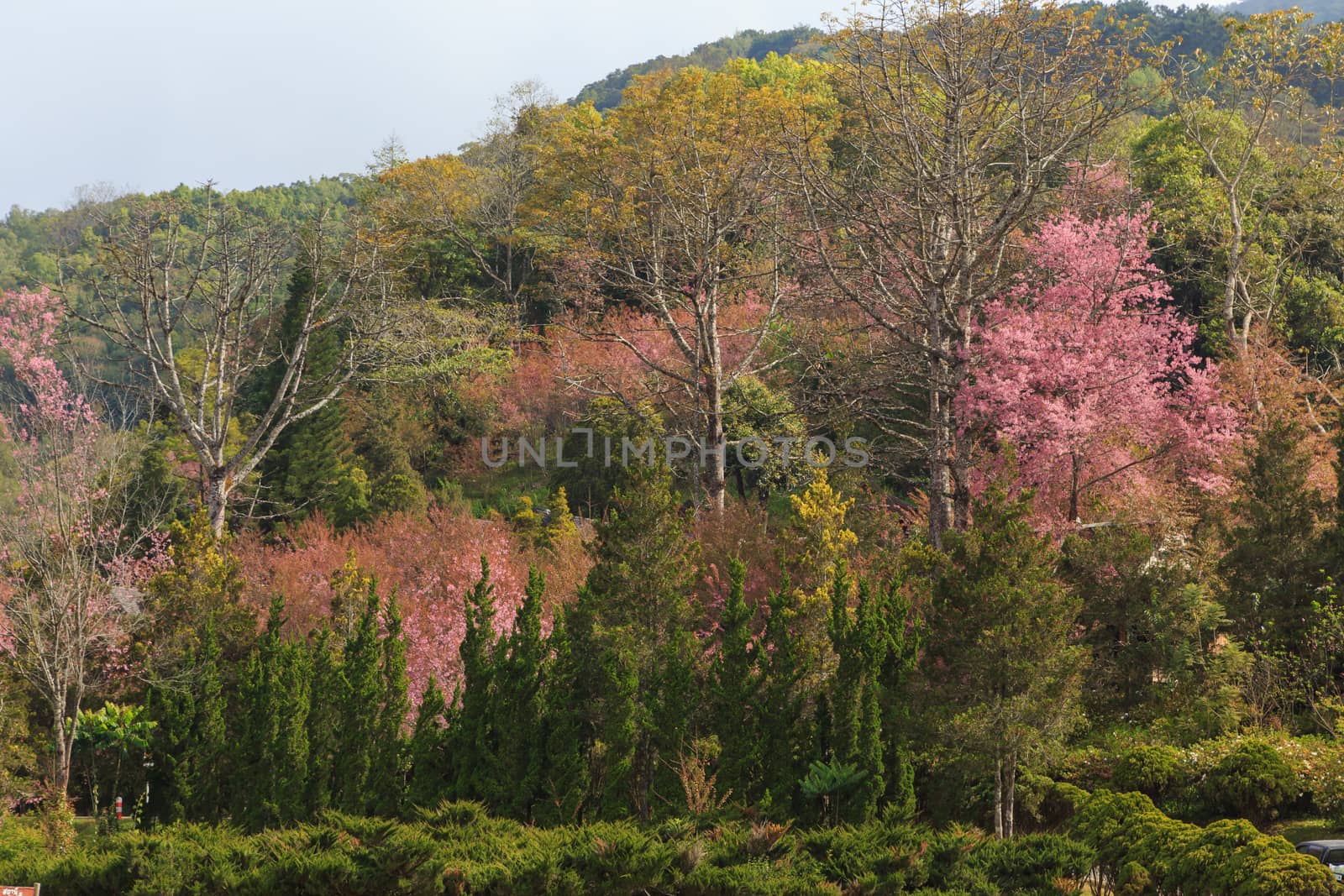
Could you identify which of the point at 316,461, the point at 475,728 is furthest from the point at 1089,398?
the point at 316,461

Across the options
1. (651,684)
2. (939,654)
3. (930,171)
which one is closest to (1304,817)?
(939,654)

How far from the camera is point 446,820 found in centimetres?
1193

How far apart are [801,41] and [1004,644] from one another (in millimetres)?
108748

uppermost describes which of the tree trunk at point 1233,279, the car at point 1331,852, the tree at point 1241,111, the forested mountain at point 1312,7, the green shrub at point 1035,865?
the forested mountain at point 1312,7

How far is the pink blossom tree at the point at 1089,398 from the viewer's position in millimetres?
18750

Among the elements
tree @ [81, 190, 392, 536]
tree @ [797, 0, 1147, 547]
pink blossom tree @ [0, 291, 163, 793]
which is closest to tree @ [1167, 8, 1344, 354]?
tree @ [797, 0, 1147, 547]

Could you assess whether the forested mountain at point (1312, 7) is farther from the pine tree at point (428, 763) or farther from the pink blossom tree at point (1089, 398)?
the pine tree at point (428, 763)

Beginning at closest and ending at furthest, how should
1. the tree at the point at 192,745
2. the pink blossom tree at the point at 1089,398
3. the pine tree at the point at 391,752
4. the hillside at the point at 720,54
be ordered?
the pine tree at the point at 391,752
the tree at the point at 192,745
the pink blossom tree at the point at 1089,398
the hillside at the point at 720,54

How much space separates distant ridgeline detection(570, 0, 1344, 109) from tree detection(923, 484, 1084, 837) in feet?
148

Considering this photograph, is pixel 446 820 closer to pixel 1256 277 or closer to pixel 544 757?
pixel 544 757

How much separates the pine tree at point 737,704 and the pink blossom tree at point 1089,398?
629 centimetres

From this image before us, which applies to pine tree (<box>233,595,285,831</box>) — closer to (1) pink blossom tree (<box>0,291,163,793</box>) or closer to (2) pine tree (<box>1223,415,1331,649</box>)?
(1) pink blossom tree (<box>0,291,163,793</box>)

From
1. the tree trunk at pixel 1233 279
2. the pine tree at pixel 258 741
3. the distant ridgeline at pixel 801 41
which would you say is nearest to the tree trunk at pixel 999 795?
the pine tree at pixel 258 741

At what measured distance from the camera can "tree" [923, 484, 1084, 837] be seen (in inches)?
442
